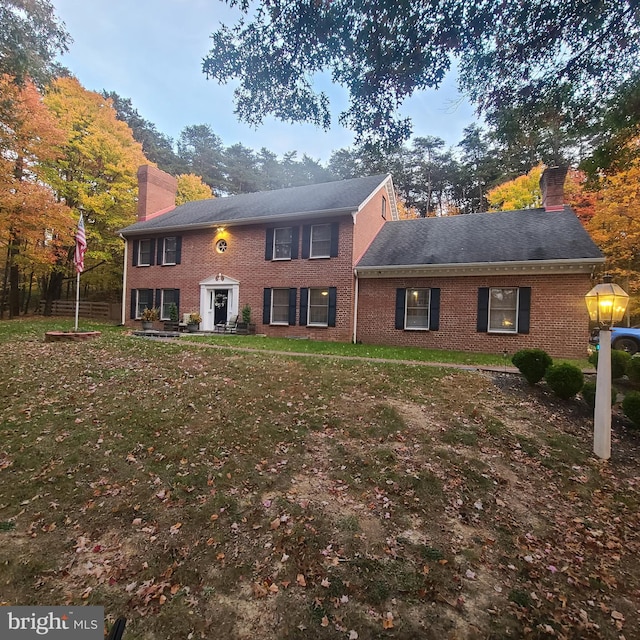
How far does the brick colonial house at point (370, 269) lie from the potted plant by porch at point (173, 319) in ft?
1.50

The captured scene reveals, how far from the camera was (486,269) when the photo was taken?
11633 millimetres

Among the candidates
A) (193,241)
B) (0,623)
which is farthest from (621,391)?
(193,241)

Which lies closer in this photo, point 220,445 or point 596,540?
point 596,540

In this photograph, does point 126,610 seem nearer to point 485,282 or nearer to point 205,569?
point 205,569

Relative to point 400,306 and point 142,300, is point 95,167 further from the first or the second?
point 400,306

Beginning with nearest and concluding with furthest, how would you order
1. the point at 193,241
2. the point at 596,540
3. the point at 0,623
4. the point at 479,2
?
the point at 0,623 → the point at 596,540 → the point at 479,2 → the point at 193,241

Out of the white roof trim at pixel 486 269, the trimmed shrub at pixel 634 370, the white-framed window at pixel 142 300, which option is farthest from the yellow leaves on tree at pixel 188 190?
the trimmed shrub at pixel 634 370

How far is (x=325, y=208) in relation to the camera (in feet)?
44.4

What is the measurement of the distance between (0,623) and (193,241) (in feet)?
50.6

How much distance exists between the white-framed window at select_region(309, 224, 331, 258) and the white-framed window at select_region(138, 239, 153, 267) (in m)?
8.52

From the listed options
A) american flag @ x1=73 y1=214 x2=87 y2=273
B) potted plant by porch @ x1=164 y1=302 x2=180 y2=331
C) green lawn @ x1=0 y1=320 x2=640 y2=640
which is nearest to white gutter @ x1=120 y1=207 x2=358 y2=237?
potted plant by porch @ x1=164 y1=302 x2=180 y2=331

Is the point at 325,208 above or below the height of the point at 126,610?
above

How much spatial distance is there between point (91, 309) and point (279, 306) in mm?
15919

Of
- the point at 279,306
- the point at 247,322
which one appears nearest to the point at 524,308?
the point at 279,306
